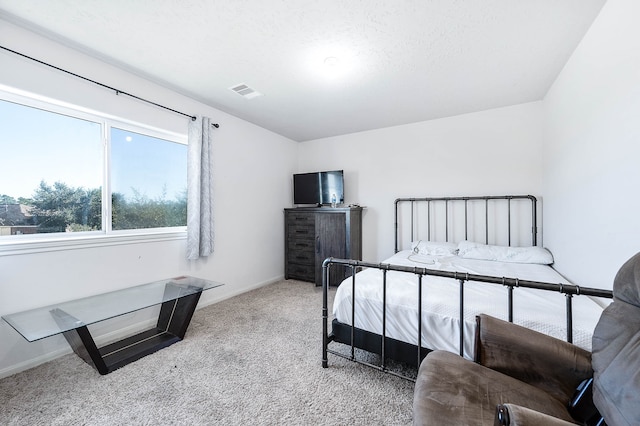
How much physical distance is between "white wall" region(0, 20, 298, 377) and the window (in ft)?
0.56

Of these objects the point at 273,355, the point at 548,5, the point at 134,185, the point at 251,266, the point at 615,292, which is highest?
the point at 548,5

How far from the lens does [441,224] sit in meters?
3.62

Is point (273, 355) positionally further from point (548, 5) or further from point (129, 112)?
point (548, 5)

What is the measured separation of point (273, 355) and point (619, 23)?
120 inches

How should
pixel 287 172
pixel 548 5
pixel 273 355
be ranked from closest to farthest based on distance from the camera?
pixel 548 5, pixel 273 355, pixel 287 172

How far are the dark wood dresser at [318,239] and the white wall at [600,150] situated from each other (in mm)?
2263

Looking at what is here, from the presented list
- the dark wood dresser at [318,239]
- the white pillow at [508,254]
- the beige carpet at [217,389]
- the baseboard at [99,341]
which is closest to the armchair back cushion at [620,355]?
the beige carpet at [217,389]

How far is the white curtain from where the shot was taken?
288cm

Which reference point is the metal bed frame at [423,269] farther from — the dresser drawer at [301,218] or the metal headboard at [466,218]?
the dresser drawer at [301,218]

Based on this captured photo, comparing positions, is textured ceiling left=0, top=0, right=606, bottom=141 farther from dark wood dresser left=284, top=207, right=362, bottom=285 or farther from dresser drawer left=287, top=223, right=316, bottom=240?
dresser drawer left=287, top=223, right=316, bottom=240

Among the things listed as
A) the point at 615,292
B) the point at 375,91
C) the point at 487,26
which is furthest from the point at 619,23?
the point at 375,91

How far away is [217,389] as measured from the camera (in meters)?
Result: 1.68

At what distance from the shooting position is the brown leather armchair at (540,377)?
81cm

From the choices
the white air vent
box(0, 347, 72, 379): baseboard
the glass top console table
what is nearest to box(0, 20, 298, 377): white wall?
box(0, 347, 72, 379): baseboard
